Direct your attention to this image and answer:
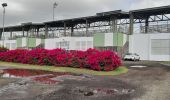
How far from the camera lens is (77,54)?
94.1 ft

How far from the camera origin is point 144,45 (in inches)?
2074

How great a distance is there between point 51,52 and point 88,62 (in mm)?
5759

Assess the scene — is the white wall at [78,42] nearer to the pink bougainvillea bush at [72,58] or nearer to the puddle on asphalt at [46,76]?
the pink bougainvillea bush at [72,58]

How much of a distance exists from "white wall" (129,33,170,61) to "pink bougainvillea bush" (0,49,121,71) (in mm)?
24648

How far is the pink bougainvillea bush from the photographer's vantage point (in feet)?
86.6

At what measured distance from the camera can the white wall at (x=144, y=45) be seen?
166ft

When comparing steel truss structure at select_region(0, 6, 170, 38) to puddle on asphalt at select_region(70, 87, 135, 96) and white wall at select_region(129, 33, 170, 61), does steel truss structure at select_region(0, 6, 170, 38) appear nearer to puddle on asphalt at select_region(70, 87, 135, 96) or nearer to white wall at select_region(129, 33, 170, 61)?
white wall at select_region(129, 33, 170, 61)

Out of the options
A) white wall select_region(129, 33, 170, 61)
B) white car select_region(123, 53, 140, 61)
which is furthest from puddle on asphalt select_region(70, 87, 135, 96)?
white wall select_region(129, 33, 170, 61)

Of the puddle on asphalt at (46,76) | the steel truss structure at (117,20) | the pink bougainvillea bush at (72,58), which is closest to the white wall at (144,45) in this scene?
the steel truss structure at (117,20)

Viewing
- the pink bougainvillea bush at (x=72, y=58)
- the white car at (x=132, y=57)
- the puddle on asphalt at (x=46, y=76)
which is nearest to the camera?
the puddle on asphalt at (x=46, y=76)

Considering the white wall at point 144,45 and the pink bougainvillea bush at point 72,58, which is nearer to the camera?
the pink bougainvillea bush at point 72,58

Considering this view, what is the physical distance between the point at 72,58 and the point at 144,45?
26.8 metres

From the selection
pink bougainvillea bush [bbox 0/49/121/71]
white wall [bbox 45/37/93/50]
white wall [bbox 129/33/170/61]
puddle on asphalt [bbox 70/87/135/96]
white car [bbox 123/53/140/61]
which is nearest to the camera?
puddle on asphalt [bbox 70/87/135/96]

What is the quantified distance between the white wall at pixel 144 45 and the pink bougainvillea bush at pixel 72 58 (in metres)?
24.6
